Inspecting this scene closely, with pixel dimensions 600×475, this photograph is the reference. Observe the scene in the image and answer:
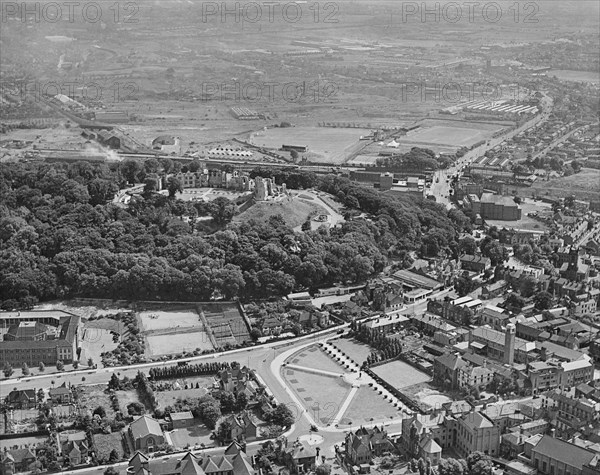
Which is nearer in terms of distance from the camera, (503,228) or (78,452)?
(78,452)

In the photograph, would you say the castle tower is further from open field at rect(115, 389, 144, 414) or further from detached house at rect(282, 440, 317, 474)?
open field at rect(115, 389, 144, 414)

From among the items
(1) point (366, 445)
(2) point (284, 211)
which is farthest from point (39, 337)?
(2) point (284, 211)

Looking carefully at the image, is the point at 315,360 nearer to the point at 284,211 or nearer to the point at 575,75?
the point at 284,211

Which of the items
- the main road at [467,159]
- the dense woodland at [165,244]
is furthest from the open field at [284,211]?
the main road at [467,159]

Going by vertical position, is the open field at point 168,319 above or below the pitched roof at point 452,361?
below

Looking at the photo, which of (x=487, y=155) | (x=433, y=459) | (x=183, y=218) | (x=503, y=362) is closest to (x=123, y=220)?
(x=183, y=218)

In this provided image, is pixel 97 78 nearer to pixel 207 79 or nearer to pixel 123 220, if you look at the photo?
pixel 207 79

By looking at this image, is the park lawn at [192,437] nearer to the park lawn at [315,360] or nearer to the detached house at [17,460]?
the detached house at [17,460]

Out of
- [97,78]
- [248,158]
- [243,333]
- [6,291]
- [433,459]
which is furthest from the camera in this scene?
[97,78]
